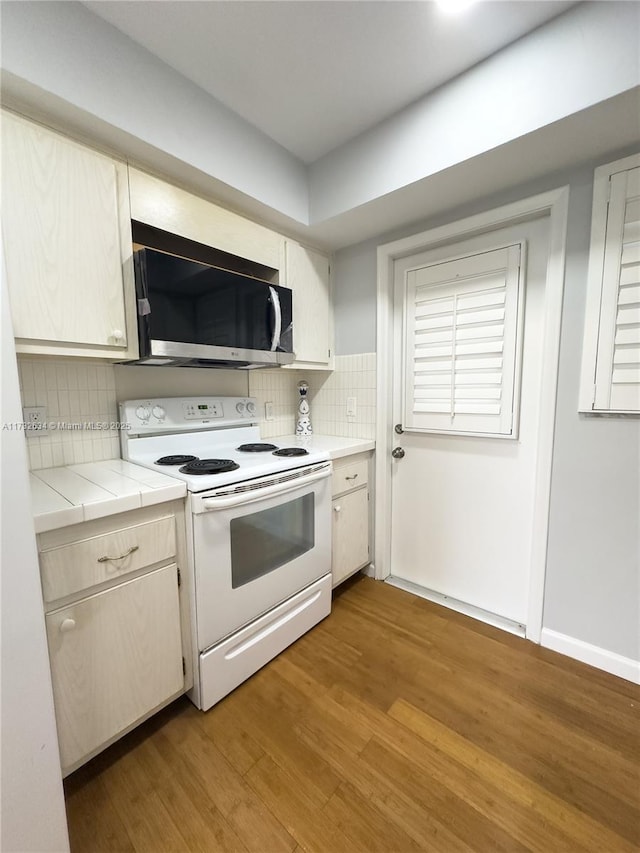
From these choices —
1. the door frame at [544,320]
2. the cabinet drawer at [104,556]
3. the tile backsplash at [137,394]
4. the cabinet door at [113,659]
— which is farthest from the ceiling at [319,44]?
the cabinet door at [113,659]

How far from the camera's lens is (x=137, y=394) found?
169 cm

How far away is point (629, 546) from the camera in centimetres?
143

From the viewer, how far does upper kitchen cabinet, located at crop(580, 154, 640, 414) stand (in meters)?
1.32

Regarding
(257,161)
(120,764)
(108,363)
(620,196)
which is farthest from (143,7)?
(120,764)

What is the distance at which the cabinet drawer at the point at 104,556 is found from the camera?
974mm

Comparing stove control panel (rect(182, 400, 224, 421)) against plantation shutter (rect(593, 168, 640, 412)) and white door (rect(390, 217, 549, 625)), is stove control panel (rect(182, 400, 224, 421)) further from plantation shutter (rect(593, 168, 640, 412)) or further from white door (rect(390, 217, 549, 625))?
plantation shutter (rect(593, 168, 640, 412))

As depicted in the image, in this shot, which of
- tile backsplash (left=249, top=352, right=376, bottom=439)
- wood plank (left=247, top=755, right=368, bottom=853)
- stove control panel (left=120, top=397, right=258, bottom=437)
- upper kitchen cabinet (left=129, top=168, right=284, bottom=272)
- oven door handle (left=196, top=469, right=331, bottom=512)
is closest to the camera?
wood plank (left=247, top=755, right=368, bottom=853)

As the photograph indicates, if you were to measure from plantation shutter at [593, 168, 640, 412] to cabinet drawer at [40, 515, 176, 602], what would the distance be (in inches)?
70.7

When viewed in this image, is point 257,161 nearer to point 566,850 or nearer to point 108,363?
point 108,363

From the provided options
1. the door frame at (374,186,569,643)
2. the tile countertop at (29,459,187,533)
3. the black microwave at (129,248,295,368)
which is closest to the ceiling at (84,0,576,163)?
the door frame at (374,186,569,643)

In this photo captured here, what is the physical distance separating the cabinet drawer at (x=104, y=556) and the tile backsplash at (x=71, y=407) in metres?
0.61

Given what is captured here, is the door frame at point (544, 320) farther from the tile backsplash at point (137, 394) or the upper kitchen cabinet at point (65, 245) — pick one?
the upper kitchen cabinet at point (65, 245)

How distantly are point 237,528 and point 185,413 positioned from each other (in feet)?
2.42

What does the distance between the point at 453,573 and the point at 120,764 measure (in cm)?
169
